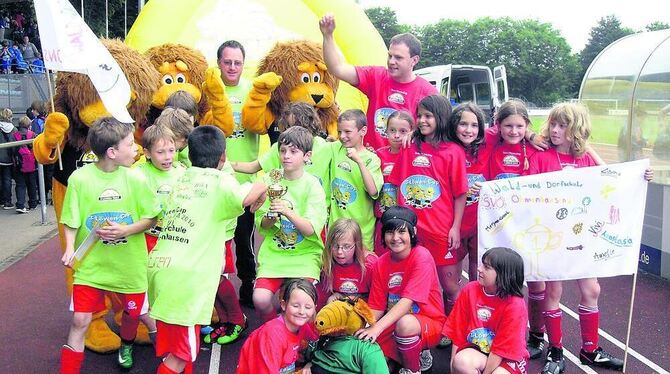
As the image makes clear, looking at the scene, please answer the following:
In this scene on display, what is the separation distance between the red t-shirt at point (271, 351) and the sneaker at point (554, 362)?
1796 mm

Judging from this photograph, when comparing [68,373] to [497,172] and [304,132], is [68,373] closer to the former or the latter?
[304,132]

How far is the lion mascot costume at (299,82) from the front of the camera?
5.60m

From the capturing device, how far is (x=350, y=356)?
136 inches

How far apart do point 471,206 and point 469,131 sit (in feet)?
1.85

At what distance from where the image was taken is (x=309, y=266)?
13.3ft

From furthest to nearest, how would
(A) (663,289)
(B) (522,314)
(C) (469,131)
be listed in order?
(A) (663,289)
(C) (469,131)
(B) (522,314)

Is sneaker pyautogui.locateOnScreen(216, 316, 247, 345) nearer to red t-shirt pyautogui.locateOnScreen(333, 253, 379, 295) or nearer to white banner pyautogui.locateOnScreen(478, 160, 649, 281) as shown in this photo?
red t-shirt pyautogui.locateOnScreen(333, 253, 379, 295)

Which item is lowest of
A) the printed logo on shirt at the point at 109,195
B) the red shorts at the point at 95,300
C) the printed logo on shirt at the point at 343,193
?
the red shorts at the point at 95,300

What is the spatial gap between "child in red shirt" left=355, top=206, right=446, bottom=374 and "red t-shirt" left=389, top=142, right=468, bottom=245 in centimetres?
27

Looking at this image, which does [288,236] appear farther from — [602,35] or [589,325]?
Result: [602,35]

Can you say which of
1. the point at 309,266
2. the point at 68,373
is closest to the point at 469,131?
the point at 309,266

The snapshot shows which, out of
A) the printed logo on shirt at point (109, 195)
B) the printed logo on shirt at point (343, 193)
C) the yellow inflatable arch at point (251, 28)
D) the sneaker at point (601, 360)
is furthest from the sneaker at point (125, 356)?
the yellow inflatable arch at point (251, 28)

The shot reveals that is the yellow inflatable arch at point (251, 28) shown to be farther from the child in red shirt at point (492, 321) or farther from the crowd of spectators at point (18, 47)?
the crowd of spectators at point (18, 47)

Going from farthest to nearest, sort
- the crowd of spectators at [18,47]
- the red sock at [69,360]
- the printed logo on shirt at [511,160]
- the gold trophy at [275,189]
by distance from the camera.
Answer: the crowd of spectators at [18,47] → the printed logo on shirt at [511,160] → the red sock at [69,360] → the gold trophy at [275,189]
